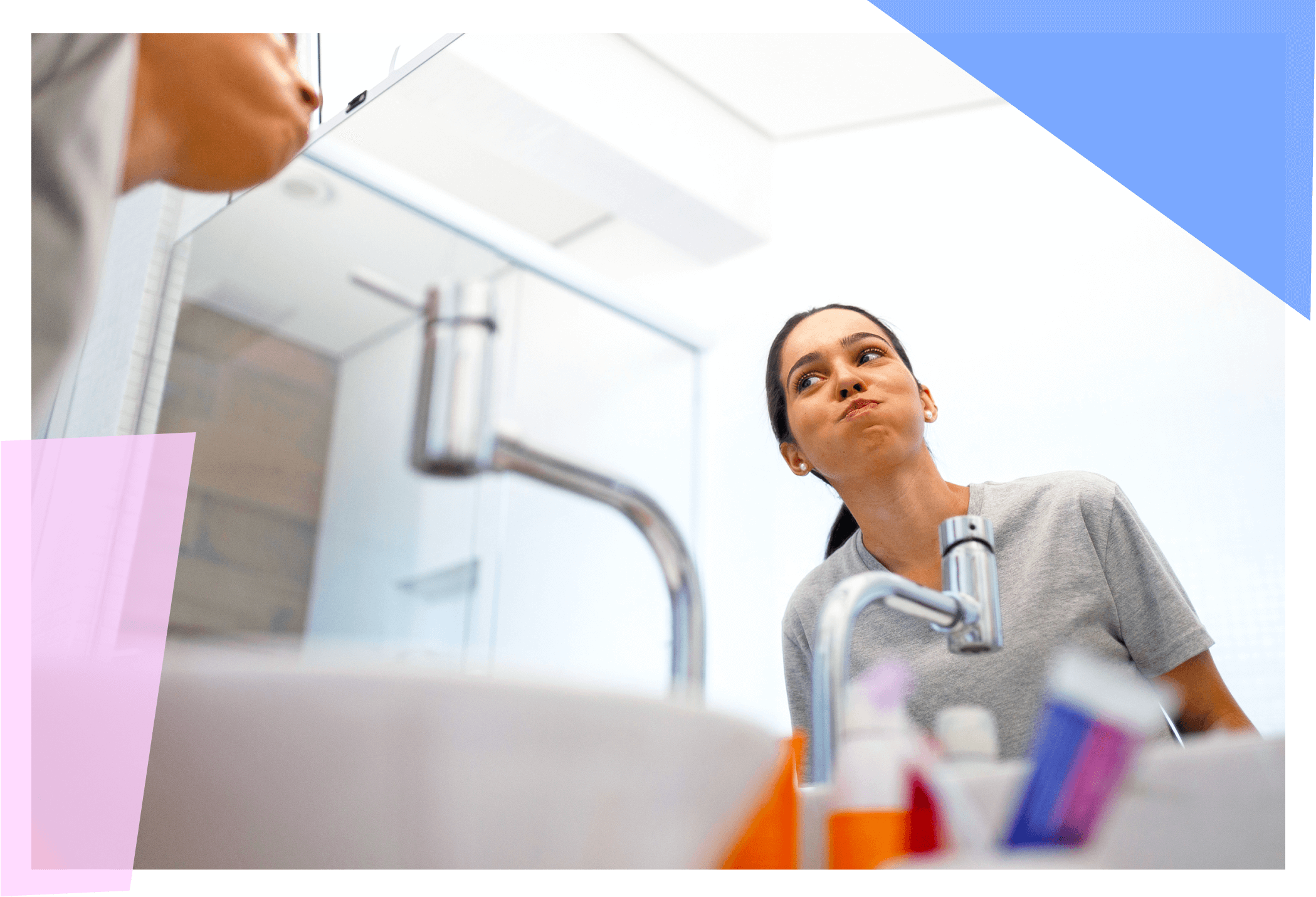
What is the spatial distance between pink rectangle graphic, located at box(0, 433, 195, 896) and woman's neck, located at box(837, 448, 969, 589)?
0.66m

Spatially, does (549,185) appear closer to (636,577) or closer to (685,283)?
(685,283)

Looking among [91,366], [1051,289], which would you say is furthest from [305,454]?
[1051,289]

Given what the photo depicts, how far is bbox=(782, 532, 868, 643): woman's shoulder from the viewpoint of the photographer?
998 millimetres

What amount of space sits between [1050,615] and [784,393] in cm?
36

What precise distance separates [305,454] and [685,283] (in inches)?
31.8

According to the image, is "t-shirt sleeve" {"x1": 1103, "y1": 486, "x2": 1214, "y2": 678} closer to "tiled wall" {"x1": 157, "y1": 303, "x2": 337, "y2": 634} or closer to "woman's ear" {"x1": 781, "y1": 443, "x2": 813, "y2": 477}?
"woman's ear" {"x1": 781, "y1": 443, "x2": 813, "y2": 477}

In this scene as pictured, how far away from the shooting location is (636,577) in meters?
1.84

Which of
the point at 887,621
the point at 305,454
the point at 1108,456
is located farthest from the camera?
the point at 305,454

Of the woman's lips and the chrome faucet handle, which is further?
the woman's lips

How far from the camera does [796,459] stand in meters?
1.07

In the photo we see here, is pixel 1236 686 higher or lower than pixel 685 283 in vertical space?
lower

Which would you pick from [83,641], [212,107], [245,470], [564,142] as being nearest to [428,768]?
[212,107]

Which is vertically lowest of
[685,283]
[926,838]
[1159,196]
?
[926,838]

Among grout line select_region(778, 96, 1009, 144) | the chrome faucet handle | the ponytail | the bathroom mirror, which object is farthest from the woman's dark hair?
grout line select_region(778, 96, 1009, 144)
